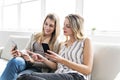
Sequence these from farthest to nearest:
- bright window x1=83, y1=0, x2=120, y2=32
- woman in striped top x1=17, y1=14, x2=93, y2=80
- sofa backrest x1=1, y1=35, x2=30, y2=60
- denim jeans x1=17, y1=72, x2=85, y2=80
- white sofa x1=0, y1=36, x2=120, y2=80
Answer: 1. sofa backrest x1=1, y1=35, x2=30, y2=60
2. bright window x1=83, y1=0, x2=120, y2=32
3. white sofa x1=0, y1=36, x2=120, y2=80
4. woman in striped top x1=17, y1=14, x2=93, y2=80
5. denim jeans x1=17, y1=72, x2=85, y2=80

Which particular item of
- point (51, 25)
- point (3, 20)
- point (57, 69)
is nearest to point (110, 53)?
point (57, 69)

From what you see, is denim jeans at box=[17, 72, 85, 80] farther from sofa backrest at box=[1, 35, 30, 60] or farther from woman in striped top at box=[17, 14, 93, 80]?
sofa backrest at box=[1, 35, 30, 60]

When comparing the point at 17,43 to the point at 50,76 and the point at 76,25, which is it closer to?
the point at 76,25

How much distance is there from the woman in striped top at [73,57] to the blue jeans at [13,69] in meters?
0.25

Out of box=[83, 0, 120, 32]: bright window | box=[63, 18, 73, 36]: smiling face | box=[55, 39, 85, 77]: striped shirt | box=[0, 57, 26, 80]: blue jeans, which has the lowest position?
box=[0, 57, 26, 80]: blue jeans

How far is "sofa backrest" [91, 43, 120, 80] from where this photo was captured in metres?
1.95

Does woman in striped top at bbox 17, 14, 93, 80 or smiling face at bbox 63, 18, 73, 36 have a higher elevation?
smiling face at bbox 63, 18, 73, 36

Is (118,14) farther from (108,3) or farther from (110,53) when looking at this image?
(110,53)

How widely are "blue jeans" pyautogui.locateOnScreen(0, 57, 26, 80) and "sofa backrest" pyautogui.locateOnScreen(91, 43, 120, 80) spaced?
79 cm

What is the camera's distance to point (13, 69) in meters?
2.11

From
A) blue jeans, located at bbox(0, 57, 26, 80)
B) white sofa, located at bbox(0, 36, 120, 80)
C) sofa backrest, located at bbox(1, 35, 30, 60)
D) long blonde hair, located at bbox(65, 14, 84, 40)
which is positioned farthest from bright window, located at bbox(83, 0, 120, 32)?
blue jeans, located at bbox(0, 57, 26, 80)

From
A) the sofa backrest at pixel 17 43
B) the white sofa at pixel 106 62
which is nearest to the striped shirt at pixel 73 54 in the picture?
the white sofa at pixel 106 62

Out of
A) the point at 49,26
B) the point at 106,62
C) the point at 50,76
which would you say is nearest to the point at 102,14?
the point at 49,26

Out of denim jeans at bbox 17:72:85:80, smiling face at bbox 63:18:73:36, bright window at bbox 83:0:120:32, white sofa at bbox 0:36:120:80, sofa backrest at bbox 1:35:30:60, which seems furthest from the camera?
sofa backrest at bbox 1:35:30:60
